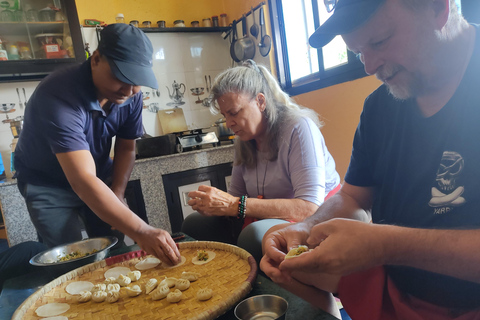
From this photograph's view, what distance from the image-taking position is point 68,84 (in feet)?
4.79

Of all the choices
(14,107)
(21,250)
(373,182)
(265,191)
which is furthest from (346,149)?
(14,107)

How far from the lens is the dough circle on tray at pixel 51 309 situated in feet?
2.95

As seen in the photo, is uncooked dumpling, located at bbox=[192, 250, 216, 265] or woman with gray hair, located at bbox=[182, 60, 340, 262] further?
woman with gray hair, located at bbox=[182, 60, 340, 262]

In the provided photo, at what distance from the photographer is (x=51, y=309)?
0.92 m

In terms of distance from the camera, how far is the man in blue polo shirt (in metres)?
1.28

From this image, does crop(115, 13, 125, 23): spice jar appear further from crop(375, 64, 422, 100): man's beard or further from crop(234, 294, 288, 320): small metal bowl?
crop(234, 294, 288, 320): small metal bowl

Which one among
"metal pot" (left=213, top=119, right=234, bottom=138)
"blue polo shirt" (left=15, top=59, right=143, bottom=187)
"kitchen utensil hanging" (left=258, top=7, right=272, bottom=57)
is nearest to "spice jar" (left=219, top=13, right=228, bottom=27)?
"kitchen utensil hanging" (left=258, top=7, right=272, bottom=57)

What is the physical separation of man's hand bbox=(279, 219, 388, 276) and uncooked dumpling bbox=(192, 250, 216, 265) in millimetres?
453

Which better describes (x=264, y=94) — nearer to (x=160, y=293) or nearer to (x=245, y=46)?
(x=160, y=293)

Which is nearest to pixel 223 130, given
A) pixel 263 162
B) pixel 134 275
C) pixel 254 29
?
pixel 254 29

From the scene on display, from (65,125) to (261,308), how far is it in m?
1.06

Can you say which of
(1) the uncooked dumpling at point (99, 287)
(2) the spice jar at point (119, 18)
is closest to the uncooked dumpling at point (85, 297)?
(1) the uncooked dumpling at point (99, 287)

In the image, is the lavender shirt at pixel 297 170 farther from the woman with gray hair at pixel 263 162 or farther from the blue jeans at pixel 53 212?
Answer: the blue jeans at pixel 53 212

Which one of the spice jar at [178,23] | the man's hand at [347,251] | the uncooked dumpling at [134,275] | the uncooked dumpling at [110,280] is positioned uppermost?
the spice jar at [178,23]
